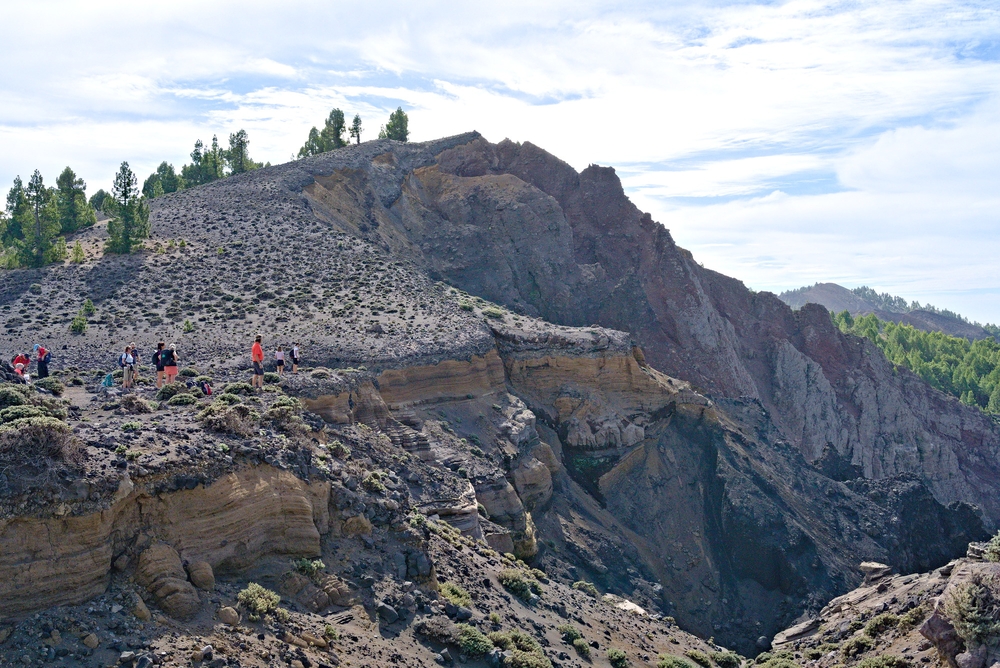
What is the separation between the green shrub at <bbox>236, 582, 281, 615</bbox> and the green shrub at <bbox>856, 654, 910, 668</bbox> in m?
16.6

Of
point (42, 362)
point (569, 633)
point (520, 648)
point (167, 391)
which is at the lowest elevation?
point (569, 633)

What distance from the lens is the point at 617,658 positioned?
29.6 meters

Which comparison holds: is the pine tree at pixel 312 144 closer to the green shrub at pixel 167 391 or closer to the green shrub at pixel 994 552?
the green shrub at pixel 167 391

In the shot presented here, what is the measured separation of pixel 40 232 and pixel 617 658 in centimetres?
3966

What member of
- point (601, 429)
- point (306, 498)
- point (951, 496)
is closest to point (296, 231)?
point (601, 429)

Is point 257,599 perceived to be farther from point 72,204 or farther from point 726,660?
point 72,204

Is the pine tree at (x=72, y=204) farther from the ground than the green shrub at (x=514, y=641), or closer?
farther from the ground

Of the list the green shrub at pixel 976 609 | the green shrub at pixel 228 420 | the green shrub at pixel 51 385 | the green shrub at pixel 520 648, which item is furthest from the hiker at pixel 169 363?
the green shrub at pixel 976 609

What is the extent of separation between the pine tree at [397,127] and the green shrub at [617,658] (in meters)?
64.7

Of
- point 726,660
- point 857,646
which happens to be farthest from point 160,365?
point 857,646

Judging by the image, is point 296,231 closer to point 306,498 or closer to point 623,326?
point 623,326

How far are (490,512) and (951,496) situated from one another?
5766cm

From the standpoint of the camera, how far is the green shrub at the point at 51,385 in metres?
27.0

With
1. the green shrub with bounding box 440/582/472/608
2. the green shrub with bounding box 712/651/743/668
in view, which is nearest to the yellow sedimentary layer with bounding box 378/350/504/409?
the green shrub with bounding box 440/582/472/608
